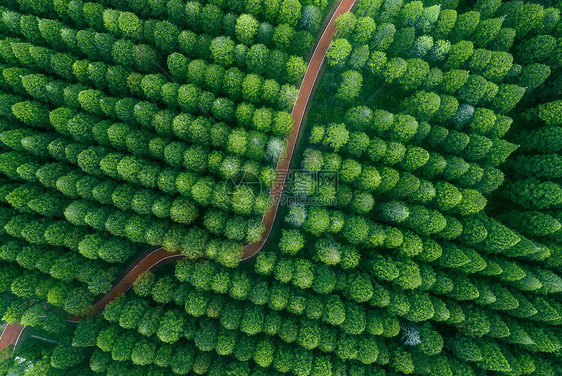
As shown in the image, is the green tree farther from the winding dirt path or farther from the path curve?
the winding dirt path

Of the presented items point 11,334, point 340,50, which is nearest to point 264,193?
point 340,50

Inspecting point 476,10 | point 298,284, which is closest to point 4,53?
point 298,284

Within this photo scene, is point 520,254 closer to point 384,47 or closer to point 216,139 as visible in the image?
point 384,47

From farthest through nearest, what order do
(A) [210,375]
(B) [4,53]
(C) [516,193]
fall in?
(C) [516,193], (B) [4,53], (A) [210,375]

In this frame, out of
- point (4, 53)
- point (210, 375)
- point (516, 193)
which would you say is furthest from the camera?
point (516, 193)

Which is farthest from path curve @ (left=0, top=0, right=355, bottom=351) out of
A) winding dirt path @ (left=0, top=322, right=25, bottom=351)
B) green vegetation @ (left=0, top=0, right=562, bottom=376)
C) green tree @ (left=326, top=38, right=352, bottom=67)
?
green tree @ (left=326, top=38, right=352, bottom=67)
